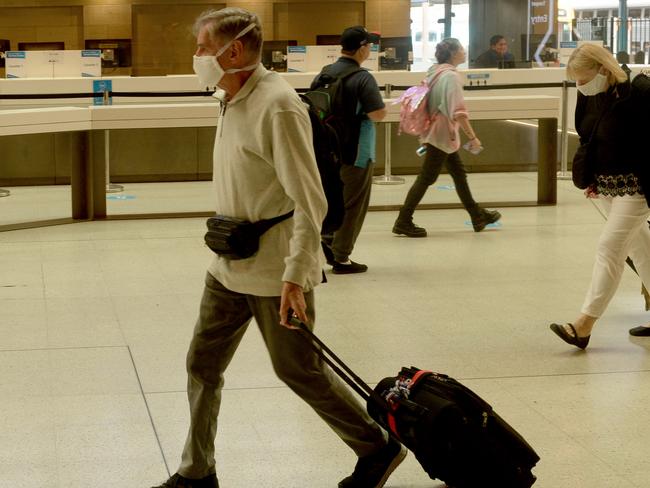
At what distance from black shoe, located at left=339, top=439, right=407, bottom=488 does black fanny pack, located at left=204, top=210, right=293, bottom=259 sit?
795 mm

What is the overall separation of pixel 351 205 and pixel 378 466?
4.01 meters

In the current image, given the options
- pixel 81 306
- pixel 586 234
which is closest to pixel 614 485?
pixel 81 306

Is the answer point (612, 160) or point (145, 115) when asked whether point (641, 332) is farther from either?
point (145, 115)

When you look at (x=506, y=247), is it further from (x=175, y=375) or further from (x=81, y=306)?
(x=175, y=375)

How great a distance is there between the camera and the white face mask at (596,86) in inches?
215

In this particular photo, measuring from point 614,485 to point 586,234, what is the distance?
18.0 ft

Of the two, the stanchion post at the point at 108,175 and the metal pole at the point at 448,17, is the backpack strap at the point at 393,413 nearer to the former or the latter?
the stanchion post at the point at 108,175

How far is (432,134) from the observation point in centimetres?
882

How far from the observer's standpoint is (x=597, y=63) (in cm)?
543

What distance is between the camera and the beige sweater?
3264 millimetres

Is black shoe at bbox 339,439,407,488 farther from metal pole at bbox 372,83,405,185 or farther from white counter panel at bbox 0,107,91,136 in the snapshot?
metal pole at bbox 372,83,405,185

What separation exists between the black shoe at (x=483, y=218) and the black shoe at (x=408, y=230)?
454mm

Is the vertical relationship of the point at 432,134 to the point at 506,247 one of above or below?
above

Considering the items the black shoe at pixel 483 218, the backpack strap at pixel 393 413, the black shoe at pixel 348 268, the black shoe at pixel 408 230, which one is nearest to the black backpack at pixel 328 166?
the backpack strap at pixel 393 413
